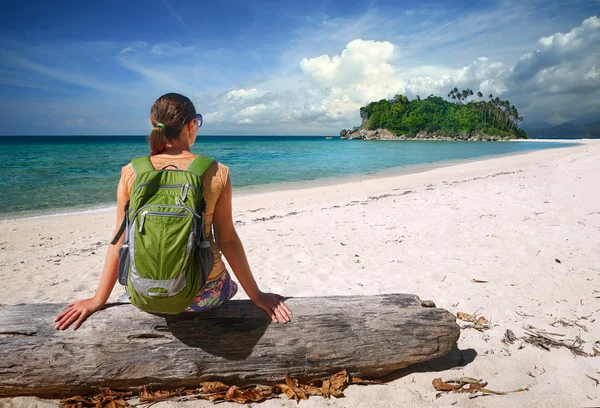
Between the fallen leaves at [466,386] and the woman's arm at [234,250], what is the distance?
123cm

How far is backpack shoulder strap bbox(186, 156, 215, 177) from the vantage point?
1.94 m

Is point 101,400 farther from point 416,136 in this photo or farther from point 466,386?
point 416,136

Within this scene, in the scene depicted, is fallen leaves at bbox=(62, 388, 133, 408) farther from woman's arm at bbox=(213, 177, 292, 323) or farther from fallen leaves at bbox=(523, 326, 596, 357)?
fallen leaves at bbox=(523, 326, 596, 357)

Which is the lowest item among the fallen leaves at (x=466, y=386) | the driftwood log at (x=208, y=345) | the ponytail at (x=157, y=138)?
the fallen leaves at (x=466, y=386)

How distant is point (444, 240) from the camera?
18.9ft

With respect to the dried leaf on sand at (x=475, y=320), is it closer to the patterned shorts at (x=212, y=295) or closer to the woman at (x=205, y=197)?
the woman at (x=205, y=197)

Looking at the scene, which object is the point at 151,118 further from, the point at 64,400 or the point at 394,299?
the point at 394,299

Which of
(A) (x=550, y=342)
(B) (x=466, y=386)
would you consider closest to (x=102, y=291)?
(B) (x=466, y=386)

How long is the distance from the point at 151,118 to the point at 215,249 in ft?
3.07

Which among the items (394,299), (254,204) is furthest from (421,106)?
(394,299)

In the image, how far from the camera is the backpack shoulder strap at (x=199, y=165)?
1.94 m

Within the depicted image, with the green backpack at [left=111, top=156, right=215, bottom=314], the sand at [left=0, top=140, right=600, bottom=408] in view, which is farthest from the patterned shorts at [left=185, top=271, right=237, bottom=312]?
the sand at [left=0, top=140, right=600, bottom=408]

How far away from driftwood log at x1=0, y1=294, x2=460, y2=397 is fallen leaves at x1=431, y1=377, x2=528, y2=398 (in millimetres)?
208

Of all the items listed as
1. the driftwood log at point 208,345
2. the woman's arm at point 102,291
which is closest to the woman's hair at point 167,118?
the woman's arm at point 102,291
